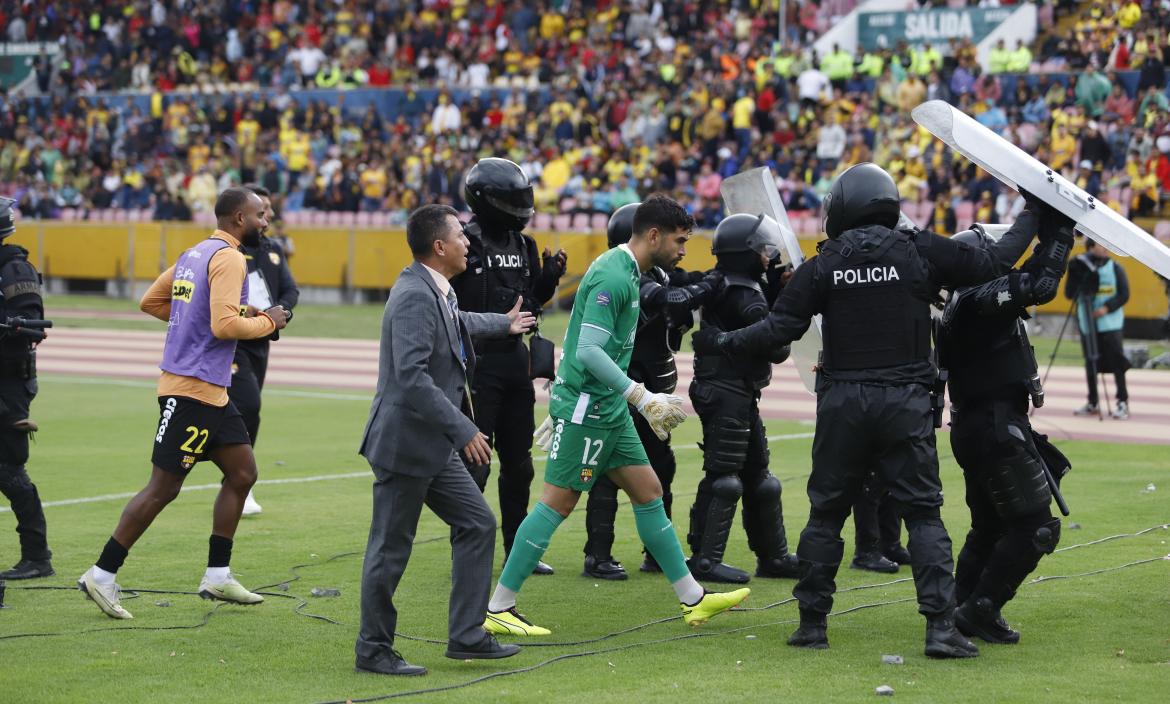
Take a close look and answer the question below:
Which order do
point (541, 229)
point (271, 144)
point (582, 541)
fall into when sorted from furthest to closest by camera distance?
point (271, 144) < point (541, 229) < point (582, 541)

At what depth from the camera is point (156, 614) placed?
7.03 metres

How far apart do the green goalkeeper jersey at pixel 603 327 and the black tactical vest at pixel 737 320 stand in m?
0.99

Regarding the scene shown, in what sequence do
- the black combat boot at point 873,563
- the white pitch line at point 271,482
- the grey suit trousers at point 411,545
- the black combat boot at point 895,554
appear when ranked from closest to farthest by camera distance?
the grey suit trousers at point 411,545 → the black combat boot at point 873,563 → the black combat boot at point 895,554 → the white pitch line at point 271,482

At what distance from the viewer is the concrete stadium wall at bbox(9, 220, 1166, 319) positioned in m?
29.6

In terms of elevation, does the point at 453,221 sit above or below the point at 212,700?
above

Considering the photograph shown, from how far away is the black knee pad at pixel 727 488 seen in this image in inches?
303

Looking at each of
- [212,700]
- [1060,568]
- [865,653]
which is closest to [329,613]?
[212,700]

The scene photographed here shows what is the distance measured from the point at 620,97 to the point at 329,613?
85.3 ft

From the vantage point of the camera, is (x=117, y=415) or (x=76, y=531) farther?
(x=117, y=415)

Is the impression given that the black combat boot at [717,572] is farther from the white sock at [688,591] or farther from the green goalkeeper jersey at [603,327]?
the green goalkeeper jersey at [603,327]

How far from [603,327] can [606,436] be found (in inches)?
18.9

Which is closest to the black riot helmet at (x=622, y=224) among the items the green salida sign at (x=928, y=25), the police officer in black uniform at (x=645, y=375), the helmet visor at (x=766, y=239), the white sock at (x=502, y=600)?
the police officer in black uniform at (x=645, y=375)

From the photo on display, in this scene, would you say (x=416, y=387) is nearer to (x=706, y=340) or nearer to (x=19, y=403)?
(x=706, y=340)

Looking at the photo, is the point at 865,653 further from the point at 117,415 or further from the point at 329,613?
the point at 117,415
